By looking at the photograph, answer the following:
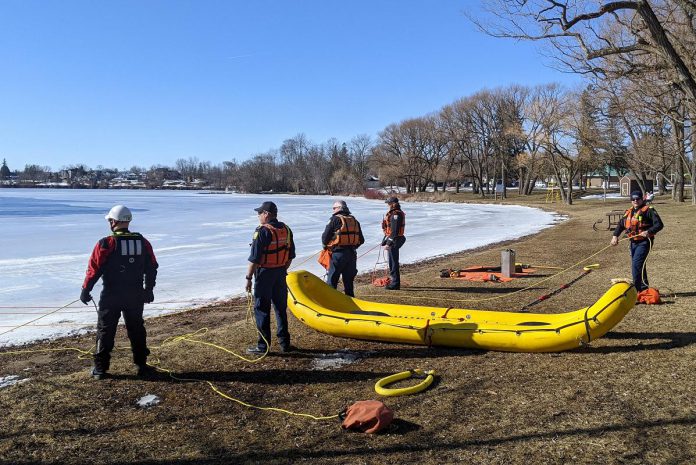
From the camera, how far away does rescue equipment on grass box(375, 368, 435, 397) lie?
4.92 meters

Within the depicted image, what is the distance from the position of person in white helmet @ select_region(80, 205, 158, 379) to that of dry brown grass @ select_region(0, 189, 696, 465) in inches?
12.6

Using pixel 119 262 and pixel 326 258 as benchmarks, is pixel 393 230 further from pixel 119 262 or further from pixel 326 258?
pixel 119 262

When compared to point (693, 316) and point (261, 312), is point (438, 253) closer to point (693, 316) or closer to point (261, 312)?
point (693, 316)

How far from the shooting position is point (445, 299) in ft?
30.1

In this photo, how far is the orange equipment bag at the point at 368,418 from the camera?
417 cm

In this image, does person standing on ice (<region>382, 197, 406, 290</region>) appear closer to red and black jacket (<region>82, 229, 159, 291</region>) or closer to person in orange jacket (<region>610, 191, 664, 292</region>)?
person in orange jacket (<region>610, 191, 664, 292</region>)

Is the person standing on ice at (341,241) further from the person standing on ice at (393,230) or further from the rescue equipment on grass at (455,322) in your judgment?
the person standing on ice at (393,230)

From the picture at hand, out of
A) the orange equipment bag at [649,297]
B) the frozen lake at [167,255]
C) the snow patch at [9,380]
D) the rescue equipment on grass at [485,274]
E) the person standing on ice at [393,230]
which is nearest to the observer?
the snow patch at [9,380]

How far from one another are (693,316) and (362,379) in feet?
15.0

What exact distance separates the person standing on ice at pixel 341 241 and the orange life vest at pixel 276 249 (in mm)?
1898

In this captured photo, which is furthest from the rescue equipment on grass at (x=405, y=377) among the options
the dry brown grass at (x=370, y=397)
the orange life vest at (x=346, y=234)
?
the orange life vest at (x=346, y=234)

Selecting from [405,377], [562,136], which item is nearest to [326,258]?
[405,377]

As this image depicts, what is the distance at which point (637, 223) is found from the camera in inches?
326

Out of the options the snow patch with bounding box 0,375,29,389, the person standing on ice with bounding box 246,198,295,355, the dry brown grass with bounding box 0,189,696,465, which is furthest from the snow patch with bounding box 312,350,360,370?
the snow patch with bounding box 0,375,29,389
